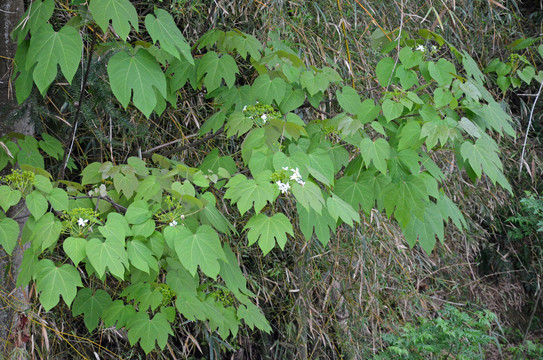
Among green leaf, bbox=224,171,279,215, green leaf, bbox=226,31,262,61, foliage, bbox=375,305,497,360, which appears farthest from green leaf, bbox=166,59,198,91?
foliage, bbox=375,305,497,360

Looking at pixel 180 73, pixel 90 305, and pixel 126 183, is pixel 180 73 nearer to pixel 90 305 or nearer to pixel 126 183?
pixel 126 183

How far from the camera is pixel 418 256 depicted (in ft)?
9.96

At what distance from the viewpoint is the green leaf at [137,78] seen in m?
1.37

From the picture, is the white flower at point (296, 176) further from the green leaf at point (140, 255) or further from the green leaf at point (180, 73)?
the green leaf at point (180, 73)

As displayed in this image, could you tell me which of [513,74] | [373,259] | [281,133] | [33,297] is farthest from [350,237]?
[33,297]

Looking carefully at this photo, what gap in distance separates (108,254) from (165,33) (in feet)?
1.85

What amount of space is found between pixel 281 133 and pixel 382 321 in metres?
1.52

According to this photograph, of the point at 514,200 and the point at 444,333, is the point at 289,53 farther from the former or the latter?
the point at 514,200

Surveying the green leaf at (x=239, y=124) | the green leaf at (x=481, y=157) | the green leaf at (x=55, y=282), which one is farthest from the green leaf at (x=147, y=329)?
the green leaf at (x=481, y=157)

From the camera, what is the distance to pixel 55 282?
1.33 m

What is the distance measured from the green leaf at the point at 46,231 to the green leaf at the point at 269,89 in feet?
2.19

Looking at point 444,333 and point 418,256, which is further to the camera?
point 418,256

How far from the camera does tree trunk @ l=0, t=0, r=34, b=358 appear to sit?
1.68 meters

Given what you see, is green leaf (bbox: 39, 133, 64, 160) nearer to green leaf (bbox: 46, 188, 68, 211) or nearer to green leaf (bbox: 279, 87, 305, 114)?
green leaf (bbox: 46, 188, 68, 211)
